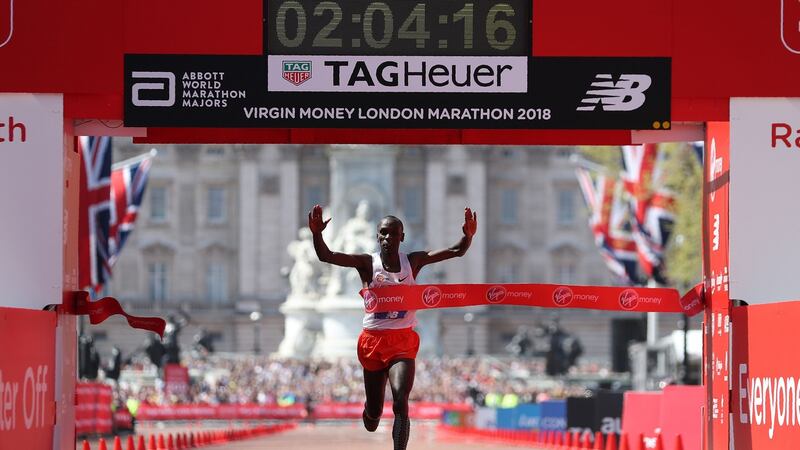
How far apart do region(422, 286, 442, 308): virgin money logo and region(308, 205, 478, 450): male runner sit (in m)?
0.17

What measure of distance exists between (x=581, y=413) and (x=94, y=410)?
927 cm

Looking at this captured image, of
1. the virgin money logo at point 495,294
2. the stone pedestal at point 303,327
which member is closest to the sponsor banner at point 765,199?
the virgin money logo at point 495,294

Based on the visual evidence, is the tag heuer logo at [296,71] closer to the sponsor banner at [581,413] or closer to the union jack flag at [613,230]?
the sponsor banner at [581,413]

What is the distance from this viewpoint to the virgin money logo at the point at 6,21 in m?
17.0

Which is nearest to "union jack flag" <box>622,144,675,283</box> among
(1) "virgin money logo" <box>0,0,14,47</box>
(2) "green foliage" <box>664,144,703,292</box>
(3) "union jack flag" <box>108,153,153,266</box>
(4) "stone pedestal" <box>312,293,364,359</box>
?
(2) "green foliage" <box>664,144,703,292</box>

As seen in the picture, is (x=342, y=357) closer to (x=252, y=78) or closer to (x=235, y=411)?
(x=235, y=411)

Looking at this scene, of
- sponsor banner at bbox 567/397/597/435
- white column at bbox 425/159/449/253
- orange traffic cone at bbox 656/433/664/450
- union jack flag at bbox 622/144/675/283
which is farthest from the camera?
white column at bbox 425/159/449/253

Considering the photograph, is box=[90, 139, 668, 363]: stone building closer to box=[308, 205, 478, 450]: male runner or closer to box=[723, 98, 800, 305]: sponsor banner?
box=[723, 98, 800, 305]: sponsor banner

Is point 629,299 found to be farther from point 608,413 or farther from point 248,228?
point 248,228

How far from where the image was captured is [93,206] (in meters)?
39.3

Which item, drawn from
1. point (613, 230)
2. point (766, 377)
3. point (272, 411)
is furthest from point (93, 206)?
point (272, 411)

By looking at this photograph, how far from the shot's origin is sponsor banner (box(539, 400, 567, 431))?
1448 inches

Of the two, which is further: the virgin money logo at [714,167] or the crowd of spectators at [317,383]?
the crowd of spectators at [317,383]

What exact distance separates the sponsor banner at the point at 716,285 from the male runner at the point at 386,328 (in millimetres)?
2404
